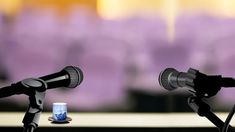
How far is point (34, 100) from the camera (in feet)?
3.26

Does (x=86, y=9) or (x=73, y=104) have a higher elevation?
(x=86, y=9)

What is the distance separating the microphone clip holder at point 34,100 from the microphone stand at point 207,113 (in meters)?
0.40

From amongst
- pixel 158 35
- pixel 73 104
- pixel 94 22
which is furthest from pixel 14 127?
pixel 158 35

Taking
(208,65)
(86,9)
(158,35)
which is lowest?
(208,65)

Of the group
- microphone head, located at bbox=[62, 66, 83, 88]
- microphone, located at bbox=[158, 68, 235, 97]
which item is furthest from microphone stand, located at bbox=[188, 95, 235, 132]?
microphone head, located at bbox=[62, 66, 83, 88]

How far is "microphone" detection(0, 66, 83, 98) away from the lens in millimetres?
1009

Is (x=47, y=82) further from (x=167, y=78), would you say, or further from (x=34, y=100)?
(x=167, y=78)

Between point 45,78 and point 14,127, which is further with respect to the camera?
point 14,127

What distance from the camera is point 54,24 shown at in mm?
2088

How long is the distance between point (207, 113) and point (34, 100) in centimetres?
45

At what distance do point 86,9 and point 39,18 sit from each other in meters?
0.25

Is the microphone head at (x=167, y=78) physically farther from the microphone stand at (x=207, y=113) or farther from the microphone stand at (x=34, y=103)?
the microphone stand at (x=34, y=103)

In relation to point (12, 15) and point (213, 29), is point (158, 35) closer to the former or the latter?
point (213, 29)

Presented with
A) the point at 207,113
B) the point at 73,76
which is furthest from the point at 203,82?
the point at 73,76
